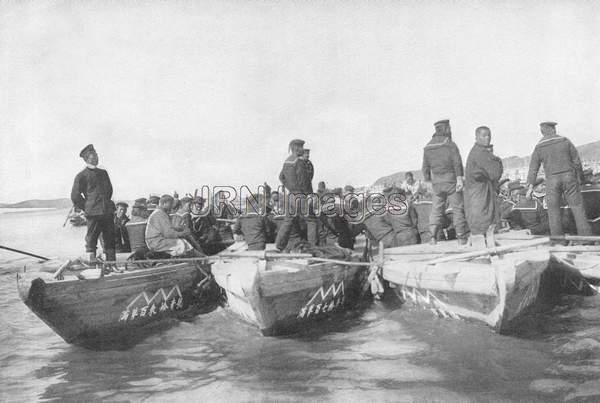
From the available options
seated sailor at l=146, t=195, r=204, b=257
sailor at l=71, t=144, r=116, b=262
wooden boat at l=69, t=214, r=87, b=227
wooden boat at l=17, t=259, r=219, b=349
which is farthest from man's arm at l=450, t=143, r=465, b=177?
wooden boat at l=69, t=214, r=87, b=227

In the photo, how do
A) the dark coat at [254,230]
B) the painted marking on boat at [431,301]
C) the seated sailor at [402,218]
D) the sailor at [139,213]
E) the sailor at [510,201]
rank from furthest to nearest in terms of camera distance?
the sailor at [139,213] < the sailor at [510,201] < the dark coat at [254,230] < the seated sailor at [402,218] < the painted marking on boat at [431,301]

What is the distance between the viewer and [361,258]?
7207 mm

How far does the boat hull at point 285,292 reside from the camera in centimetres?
497

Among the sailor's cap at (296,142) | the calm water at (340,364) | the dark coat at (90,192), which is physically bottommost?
the calm water at (340,364)

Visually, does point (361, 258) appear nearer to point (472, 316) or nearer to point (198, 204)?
point (472, 316)

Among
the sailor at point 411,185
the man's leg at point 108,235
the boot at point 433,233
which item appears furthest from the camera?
the sailor at point 411,185

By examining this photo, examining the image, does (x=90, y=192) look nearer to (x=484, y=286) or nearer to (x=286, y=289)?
(x=286, y=289)

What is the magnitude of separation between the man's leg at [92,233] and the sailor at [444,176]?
5020mm

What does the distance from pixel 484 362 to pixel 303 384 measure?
1.68 metres

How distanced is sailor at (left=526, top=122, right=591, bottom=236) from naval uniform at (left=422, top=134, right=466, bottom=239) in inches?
47.1

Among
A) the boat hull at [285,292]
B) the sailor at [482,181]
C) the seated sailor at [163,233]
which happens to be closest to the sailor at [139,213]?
the seated sailor at [163,233]

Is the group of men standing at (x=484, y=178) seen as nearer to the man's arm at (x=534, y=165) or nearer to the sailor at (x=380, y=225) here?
the man's arm at (x=534, y=165)

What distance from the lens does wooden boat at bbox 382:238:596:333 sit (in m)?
4.52

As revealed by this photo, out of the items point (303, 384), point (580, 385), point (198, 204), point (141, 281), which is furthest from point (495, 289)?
point (198, 204)
